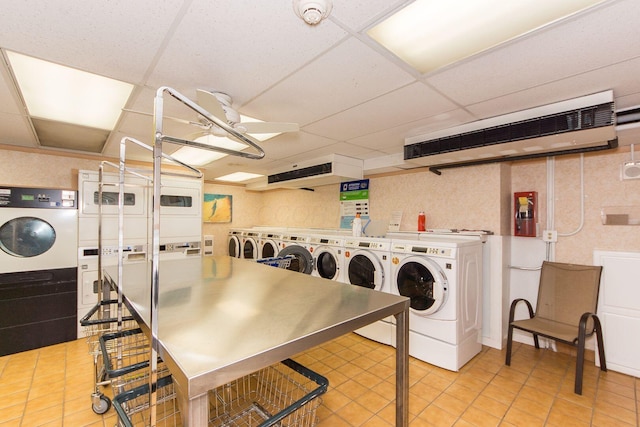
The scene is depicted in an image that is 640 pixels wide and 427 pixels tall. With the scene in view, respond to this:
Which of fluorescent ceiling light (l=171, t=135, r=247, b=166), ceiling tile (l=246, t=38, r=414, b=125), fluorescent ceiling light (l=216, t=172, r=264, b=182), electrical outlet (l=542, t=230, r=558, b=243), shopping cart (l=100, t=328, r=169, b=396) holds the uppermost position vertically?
ceiling tile (l=246, t=38, r=414, b=125)

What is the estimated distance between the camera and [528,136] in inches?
90.4

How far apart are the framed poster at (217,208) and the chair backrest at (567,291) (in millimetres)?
5726

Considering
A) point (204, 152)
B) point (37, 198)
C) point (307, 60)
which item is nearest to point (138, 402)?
point (307, 60)

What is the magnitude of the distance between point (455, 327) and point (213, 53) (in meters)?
2.97

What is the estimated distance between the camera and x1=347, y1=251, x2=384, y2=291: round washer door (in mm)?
3193

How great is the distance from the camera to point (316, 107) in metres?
2.33

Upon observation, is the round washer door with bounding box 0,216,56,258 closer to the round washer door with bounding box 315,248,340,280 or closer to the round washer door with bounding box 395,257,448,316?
the round washer door with bounding box 315,248,340,280

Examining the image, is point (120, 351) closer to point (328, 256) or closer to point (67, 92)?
point (67, 92)

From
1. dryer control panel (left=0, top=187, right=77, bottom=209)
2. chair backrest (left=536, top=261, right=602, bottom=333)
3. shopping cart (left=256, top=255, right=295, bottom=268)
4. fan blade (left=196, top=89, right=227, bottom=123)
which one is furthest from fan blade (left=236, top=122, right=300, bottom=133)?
chair backrest (left=536, top=261, right=602, bottom=333)

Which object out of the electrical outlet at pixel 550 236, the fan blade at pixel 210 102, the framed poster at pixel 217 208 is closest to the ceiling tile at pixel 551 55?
the fan blade at pixel 210 102

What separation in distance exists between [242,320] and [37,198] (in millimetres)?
3502

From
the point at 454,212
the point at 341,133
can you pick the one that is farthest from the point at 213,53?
the point at 454,212

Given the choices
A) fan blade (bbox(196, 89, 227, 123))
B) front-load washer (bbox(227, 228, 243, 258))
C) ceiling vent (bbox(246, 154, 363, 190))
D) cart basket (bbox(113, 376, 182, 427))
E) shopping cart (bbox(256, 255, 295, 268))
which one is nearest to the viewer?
cart basket (bbox(113, 376, 182, 427))

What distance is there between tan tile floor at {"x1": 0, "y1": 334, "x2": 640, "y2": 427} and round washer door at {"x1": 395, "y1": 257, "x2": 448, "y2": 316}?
61 centimetres
